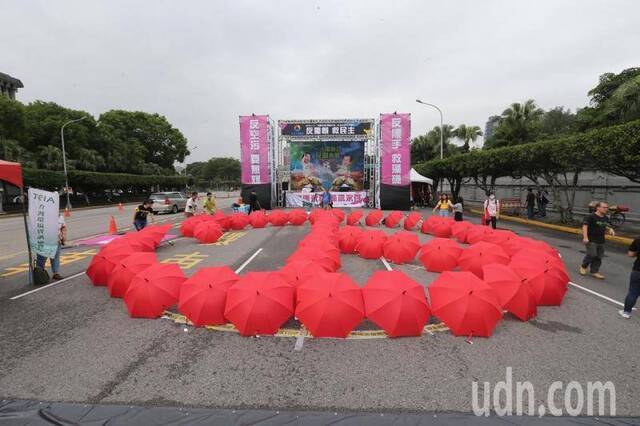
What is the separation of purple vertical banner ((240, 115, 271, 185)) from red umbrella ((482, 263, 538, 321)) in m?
23.3

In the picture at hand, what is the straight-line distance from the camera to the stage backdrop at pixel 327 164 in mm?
29969

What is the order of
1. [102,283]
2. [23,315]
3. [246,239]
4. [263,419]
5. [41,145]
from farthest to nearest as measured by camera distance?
[41,145]
[246,239]
[102,283]
[23,315]
[263,419]

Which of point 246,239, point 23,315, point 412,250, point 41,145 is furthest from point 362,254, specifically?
point 41,145

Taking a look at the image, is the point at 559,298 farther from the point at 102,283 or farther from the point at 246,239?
the point at 246,239

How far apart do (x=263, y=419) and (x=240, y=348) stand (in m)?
1.61

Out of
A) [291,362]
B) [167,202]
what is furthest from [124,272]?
[167,202]

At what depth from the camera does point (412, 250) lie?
9742mm

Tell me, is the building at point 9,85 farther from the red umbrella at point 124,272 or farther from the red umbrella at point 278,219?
the red umbrella at point 124,272

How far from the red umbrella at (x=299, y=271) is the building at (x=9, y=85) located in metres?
83.7

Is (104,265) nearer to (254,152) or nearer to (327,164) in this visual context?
(254,152)

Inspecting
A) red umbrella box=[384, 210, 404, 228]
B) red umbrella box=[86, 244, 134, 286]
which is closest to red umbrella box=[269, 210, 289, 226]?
red umbrella box=[384, 210, 404, 228]

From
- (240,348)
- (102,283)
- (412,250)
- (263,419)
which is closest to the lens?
(263,419)

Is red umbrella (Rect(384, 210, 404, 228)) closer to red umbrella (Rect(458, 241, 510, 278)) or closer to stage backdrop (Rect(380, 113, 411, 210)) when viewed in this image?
red umbrella (Rect(458, 241, 510, 278))

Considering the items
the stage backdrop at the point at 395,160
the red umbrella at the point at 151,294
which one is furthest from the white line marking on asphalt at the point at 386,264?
the stage backdrop at the point at 395,160
